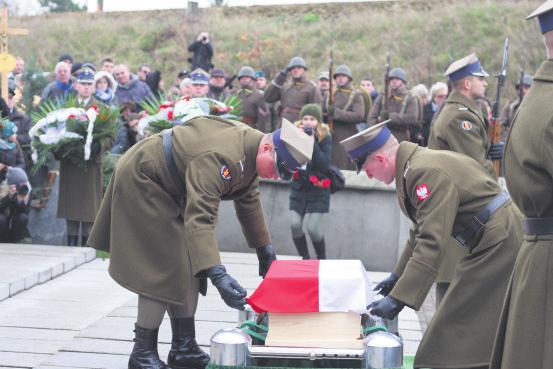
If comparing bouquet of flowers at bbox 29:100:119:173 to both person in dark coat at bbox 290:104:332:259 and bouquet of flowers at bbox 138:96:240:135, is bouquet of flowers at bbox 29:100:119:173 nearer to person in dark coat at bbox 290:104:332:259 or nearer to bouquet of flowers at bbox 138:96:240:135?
bouquet of flowers at bbox 138:96:240:135

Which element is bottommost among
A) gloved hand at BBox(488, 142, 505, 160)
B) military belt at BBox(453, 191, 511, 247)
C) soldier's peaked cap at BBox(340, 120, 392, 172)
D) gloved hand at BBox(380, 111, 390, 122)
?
gloved hand at BBox(380, 111, 390, 122)

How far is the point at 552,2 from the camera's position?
13.4 feet

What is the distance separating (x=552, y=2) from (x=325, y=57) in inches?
1190

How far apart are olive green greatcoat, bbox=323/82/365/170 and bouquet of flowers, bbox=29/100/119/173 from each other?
164 inches

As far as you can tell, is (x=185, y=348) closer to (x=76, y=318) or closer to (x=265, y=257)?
(x=265, y=257)

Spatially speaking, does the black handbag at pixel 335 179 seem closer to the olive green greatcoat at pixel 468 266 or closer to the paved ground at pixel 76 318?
the paved ground at pixel 76 318

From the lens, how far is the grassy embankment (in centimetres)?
3222

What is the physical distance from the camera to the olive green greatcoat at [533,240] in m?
4.03

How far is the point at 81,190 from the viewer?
38.4 feet

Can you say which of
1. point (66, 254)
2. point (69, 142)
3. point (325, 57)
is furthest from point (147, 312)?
point (325, 57)

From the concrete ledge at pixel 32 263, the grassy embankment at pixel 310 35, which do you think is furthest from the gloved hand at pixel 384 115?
the grassy embankment at pixel 310 35

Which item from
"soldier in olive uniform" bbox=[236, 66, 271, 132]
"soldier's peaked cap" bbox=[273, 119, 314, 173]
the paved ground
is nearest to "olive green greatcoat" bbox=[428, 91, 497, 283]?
the paved ground

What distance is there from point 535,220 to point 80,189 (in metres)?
8.18

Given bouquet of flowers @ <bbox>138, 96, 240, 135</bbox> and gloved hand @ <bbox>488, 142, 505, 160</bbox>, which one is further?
bouquet of flowers @ <bbox>138, 96, 240, 135</bbox>
